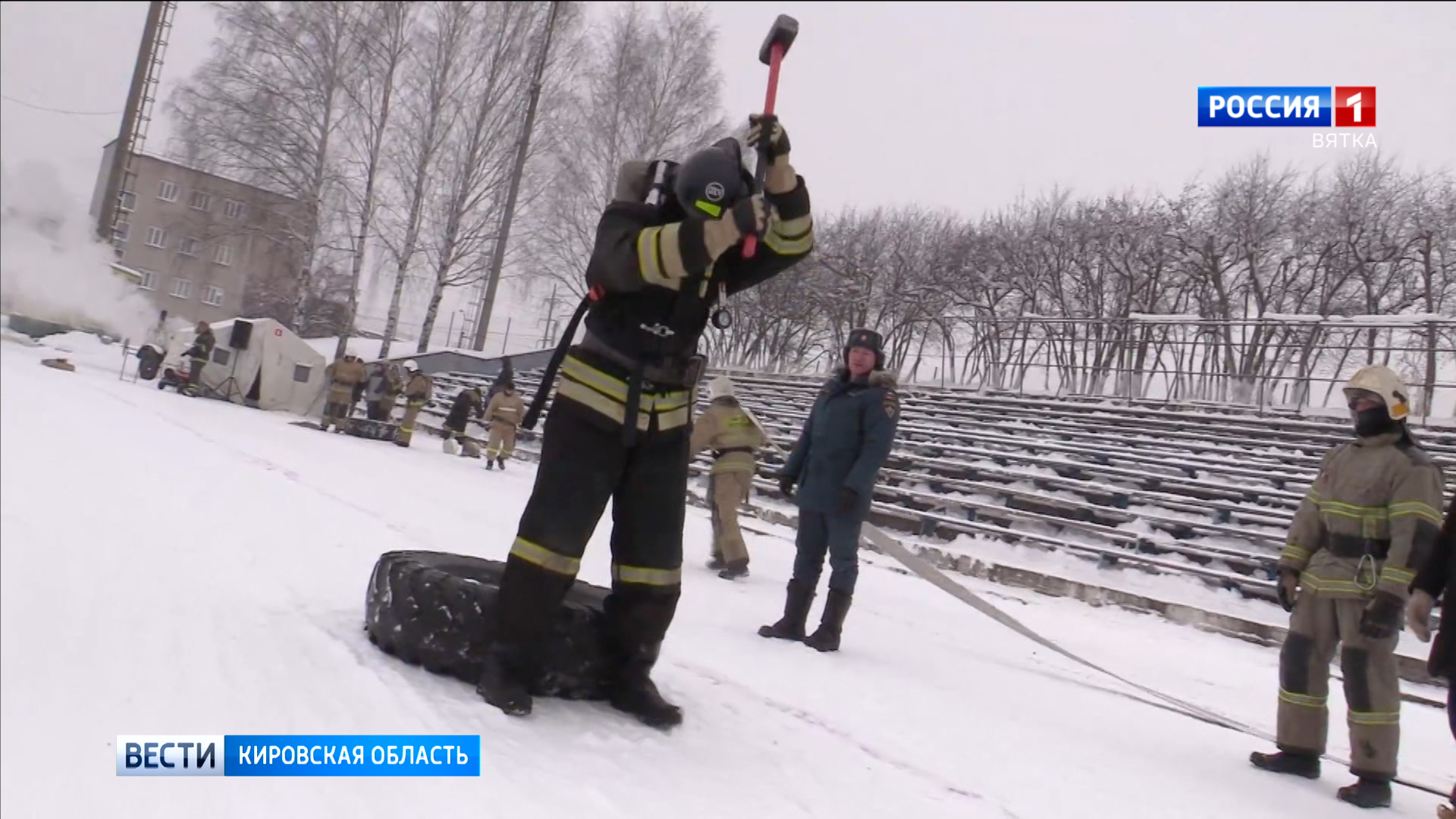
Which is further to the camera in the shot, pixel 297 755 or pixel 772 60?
pixel 772 60

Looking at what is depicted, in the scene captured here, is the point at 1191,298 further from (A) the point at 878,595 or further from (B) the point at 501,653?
(B) the point at 501,653

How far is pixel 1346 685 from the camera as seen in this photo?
415 centimetres

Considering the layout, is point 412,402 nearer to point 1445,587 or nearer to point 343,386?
point 343,386

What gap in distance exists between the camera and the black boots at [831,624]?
5277 mm

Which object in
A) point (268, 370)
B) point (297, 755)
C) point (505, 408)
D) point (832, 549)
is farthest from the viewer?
point (268, 370)

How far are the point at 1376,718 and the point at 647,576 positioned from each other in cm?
316

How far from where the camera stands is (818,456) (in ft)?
18.7

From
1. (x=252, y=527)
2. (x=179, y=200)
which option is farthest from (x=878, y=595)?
(x=179, y=200)

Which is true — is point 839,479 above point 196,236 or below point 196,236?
below

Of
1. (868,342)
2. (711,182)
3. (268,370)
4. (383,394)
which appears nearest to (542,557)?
(711,182)

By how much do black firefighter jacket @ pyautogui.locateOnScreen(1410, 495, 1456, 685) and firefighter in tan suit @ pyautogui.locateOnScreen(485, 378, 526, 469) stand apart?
12.7 m

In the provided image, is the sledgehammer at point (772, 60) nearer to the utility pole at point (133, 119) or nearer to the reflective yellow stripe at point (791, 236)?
the reflective yellow stripe at point (791, 236)

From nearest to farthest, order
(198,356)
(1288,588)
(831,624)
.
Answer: (1288,588), (831,624), (198,356)

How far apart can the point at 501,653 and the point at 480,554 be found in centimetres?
377
